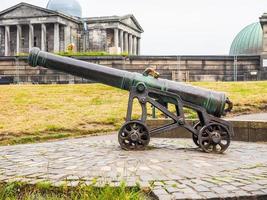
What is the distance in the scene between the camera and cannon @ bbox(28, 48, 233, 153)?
8266mm

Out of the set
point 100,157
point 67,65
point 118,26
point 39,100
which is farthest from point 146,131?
point 118,26

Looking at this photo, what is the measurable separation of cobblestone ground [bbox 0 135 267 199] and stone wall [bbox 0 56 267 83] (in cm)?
2663

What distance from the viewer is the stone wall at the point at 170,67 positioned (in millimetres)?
34750

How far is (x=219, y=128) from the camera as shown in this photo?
27.6 feet

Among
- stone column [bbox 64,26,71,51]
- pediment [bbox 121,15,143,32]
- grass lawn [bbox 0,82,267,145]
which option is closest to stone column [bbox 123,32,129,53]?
pediment [bbox 121,15,143,32]

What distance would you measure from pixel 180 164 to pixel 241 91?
1495 cm

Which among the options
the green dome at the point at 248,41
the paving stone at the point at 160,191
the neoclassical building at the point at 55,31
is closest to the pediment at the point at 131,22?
the neoclassical building at the point at 55,31

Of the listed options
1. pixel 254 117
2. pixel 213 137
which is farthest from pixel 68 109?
pixel 213 137

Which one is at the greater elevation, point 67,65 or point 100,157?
point 67,65

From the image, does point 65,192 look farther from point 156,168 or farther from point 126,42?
point 126,42

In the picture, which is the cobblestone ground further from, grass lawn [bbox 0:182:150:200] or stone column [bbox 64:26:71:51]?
stone column [bbox 64:26:71:51]

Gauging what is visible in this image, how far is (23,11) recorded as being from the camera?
63.7m

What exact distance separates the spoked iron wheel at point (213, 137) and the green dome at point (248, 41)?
4746cm

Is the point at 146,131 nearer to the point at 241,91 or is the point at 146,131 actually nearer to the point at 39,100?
the point at 39,100
